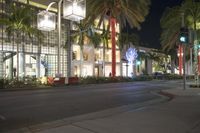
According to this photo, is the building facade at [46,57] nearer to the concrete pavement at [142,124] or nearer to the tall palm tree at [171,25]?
the tall palm tree at [171,25]

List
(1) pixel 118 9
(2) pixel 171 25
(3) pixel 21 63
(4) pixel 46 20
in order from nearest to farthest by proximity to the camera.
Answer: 1. (4) pixel 46 20
2. (1) pixel 118 9
3. (3) pixel 21 63
4. (2) pixel 171 25

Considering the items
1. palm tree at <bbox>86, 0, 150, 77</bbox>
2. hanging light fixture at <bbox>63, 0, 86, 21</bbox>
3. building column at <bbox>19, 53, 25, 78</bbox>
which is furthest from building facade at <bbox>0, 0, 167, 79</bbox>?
hanging light fixture at <bbox>63, 0, 86, 21</bbox>

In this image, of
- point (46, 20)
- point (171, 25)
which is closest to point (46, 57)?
point (171, 25)

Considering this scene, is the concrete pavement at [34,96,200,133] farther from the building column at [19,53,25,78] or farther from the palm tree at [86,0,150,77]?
the building column at [19,53,25,78]

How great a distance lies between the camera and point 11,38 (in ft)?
137

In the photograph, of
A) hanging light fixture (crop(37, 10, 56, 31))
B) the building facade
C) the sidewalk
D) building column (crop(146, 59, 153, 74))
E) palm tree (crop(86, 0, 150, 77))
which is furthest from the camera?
building column (crop(146, 59, 153, 74))

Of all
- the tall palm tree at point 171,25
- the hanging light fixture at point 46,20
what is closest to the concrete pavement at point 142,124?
the hanging light fixture at point 46,20

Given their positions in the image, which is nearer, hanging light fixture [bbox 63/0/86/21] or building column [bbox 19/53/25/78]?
hanging light fixture [bbox 63/0/86/21]

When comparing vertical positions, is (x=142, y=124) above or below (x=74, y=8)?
below

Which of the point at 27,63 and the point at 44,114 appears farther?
the point at 27,63

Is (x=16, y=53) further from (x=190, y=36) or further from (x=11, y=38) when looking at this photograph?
(x=190, y=36)

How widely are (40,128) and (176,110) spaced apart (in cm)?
582

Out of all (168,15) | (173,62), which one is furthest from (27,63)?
(173,62)

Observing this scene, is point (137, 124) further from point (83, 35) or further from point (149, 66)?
point (149, 66)
